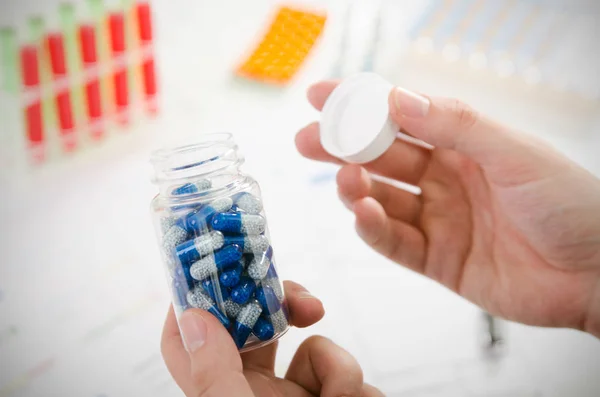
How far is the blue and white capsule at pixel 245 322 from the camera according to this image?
2.30 ft

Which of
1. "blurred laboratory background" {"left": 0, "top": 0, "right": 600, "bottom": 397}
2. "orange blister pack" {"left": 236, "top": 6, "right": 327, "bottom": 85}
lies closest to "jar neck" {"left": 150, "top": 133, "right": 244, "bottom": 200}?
"blurred laboratory background" {"left": 0, "top": 0, "right": 600, "bottom": 397}

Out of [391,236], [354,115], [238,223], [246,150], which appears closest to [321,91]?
[354,115]

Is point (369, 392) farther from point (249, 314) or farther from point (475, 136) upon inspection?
point (475, 136)

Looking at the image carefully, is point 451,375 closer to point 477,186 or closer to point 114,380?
point 477,186

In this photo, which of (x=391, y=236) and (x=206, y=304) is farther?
(x=391, y=236)

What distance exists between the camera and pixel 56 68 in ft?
4.33

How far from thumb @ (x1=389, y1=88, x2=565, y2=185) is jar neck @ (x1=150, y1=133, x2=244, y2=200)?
11.0 inches

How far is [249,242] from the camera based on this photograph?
2.34 ft

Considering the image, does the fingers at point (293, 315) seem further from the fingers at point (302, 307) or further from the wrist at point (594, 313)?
the wrist at point (594, 313)

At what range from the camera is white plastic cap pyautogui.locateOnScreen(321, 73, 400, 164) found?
0.97 m

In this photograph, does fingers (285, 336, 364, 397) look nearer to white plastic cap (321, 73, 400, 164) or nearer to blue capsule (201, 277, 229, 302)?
blue capsule (201, 277, 229, 302)

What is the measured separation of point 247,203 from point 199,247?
0.09 meters

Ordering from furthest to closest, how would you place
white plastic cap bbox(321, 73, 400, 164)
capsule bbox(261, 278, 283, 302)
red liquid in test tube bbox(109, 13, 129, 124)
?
red liquid in test tube bbox(109, 13, 129, 124) < white plastic cap bbox(321, 73, 400, 164) < capsule bbox(261, 278, 283, 302)

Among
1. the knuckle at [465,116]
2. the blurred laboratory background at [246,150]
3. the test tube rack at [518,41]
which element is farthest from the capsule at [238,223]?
the test tube rack at [518,41]
